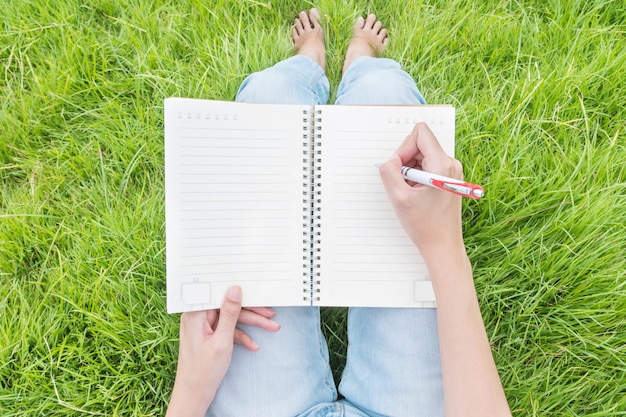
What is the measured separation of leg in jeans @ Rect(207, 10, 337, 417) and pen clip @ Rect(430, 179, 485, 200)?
442mm

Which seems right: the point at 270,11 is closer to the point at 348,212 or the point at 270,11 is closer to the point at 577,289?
the point at 348,212

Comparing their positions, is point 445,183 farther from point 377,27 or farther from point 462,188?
point 377,27

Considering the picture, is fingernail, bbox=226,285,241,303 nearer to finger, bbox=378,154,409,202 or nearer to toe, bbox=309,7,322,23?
finger, bbox=378,154,409,202

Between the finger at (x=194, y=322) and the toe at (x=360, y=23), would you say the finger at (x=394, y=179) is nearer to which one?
the finger at (x=194, y=322)

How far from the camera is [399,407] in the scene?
2.97ft

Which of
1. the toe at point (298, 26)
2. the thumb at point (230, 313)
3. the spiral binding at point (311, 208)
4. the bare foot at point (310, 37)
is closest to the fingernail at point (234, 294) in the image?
the thumb at point (230, 313)

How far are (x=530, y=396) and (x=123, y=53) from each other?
1.42 metres

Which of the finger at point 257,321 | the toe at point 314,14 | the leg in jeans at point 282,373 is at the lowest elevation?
the leg in jeans at point 282,373

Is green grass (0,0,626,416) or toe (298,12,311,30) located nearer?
green grass (0,0,626,416)

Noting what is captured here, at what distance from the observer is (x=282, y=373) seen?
94cm

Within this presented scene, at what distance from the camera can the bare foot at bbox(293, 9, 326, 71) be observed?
52.2 inches

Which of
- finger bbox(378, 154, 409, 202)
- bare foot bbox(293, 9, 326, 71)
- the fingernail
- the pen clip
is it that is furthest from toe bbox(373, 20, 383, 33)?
the fingernail

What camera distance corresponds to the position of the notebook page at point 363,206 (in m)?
0.96

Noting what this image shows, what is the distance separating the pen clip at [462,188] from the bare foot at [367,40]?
2.31ft
